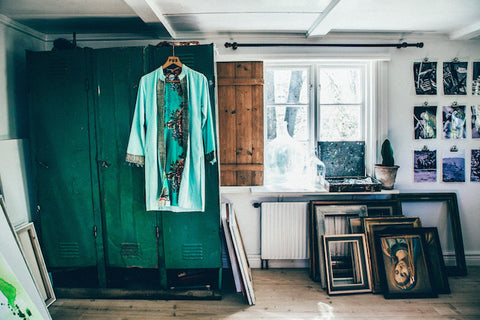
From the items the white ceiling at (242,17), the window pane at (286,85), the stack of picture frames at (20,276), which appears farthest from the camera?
the window pane at (286,85)

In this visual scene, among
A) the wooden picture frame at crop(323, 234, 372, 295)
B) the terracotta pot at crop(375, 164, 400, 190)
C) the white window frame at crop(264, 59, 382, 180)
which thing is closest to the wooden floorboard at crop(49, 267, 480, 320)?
the wooden picture frame at crop(323, 234, 372, 295)

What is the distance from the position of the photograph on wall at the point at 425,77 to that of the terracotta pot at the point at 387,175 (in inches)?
31.5

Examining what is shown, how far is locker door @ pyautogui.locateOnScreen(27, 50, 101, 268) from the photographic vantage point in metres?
2.28

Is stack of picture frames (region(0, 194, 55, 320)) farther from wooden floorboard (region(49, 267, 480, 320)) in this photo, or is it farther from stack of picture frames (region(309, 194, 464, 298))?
stack of picture frames (region(309, 194, 464, 298))

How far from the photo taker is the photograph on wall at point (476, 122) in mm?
2787

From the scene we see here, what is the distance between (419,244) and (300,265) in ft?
3.40

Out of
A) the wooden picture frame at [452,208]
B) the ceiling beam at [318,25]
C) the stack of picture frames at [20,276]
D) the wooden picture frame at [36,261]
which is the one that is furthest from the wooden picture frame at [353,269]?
the wooden picture frame at [36,261]

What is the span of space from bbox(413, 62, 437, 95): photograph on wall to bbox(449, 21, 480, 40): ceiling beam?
0.26 meters

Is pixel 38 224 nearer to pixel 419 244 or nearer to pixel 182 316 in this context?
pixel 182 316

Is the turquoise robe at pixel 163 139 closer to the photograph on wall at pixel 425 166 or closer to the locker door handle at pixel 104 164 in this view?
the locker door handle at pixel 104 164

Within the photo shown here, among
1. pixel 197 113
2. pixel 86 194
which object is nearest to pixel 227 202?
pixel 197 113

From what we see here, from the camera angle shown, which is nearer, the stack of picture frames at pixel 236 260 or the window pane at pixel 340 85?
the stack of picture frames at pixel 236 260

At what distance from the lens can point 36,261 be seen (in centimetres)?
227

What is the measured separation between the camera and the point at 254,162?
8.82ft
